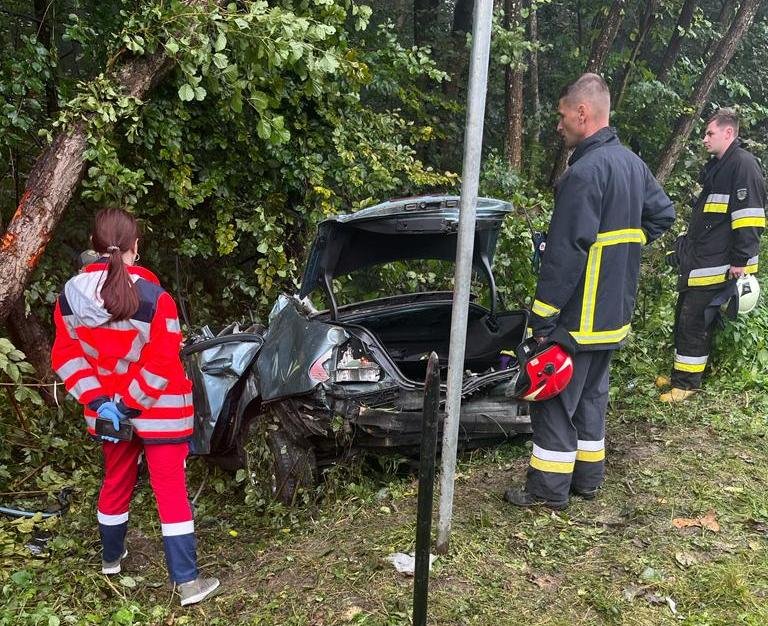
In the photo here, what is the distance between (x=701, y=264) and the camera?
456 centimetres

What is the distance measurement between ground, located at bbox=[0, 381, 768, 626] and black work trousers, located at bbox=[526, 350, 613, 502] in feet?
0.48

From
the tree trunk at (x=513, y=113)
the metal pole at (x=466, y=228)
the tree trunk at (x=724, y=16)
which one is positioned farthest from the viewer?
the tree trunk at (x=724, y=16)

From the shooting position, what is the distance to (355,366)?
3.45m

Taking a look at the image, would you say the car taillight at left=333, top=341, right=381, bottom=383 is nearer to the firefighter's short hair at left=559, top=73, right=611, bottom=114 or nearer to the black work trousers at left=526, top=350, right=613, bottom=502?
the black work trousers at left=526, top=350, right=613, bottom=502

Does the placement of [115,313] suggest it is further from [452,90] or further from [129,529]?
[452,90]

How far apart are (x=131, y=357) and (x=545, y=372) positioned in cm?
191

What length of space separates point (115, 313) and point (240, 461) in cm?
164

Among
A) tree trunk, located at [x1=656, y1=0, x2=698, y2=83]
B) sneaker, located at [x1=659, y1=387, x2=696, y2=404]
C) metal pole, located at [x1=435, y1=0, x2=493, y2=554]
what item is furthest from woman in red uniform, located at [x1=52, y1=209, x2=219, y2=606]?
tree trunk, located at [x1=656, y1=0, x2=698, y2=83]

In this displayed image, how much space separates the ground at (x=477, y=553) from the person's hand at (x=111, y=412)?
820 mm

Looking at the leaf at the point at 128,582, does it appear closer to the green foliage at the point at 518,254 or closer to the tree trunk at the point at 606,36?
the green foliage at the point at 518,254

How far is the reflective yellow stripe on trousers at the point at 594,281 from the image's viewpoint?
3057 millimetres

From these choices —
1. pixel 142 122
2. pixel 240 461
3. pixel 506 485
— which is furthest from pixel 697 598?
pixel 142 122

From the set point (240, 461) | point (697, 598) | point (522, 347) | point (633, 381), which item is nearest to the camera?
point (697, 598)

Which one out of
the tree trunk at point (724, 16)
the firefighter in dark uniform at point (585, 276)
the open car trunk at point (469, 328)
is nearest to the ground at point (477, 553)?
the firefighter in dark uniform at point (585, 276)
